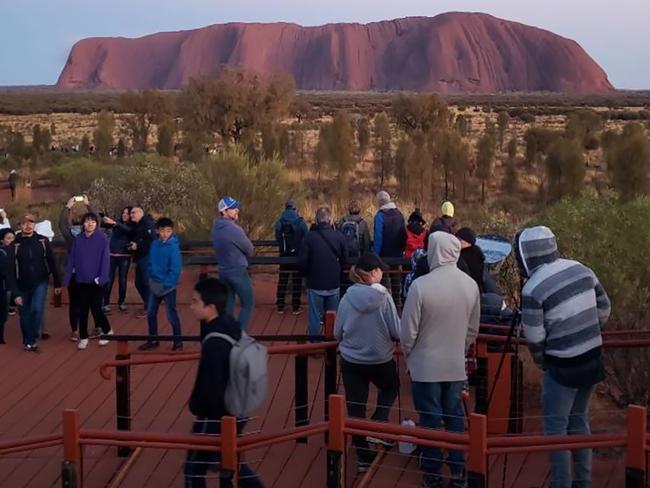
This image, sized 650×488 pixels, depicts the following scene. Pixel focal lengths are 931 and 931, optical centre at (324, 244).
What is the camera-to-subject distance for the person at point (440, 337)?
5223 millimetres

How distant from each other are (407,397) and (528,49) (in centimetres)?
14920

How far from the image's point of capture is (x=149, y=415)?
24.4ft

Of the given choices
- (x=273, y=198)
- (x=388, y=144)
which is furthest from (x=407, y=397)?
(x=388, y=144)

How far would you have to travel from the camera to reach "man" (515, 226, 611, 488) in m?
4.77

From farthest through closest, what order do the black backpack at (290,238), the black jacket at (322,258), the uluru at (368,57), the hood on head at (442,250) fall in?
the uluru at (368,57) < the black backpack at (290,238) < the black jacket at (322,258) < the hood on head at (442,250)

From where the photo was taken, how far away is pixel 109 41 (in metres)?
171

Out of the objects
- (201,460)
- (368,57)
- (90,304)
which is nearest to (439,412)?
(201,460)

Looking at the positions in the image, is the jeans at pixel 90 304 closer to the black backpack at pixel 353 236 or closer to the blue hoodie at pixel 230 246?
the blue hoodie at pixel 230 246

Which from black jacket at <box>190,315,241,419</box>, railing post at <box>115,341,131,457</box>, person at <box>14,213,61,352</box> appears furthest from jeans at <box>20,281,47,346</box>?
black jacket at <box>190,315,241,419</box>

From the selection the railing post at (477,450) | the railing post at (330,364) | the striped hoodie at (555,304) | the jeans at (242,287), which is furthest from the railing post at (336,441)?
the jeans at (242,287)

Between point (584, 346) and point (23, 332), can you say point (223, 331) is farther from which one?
point (23, 332)

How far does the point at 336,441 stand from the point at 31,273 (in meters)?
5.81

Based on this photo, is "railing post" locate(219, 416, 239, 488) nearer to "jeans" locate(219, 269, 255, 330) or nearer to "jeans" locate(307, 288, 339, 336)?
"jeans" locate(219, 269, 255, 330)

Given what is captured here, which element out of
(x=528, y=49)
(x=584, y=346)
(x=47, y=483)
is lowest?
(x=47, y=483)
